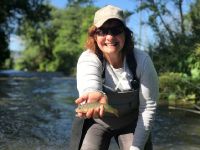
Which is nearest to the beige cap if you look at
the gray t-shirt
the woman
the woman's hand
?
the woman

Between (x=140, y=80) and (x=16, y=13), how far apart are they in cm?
4353

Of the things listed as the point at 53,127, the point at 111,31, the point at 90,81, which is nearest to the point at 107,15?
the point at 111,31

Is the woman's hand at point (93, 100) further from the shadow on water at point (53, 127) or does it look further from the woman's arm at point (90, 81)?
the shadow on water at point (53, 127)

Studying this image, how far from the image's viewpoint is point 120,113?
161 inches

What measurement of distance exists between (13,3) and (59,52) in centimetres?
3345

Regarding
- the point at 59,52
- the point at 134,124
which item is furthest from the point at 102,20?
the point at 59,52

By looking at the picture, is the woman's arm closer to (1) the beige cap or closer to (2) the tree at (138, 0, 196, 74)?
(1) the beige cap

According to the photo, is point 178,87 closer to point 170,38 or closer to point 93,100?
point 170,38

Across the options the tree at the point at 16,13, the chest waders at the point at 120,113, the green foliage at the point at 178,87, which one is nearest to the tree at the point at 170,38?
the green foliage at the point at 178,87

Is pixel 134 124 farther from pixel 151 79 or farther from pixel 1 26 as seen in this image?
pixel 1 26

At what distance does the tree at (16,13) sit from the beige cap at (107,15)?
4066 centimetres

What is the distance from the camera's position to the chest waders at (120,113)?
3.98m

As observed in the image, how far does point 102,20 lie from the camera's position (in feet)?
12.5

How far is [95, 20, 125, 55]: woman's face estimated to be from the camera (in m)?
3.84
